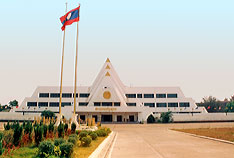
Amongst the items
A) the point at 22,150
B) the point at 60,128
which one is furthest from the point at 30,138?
the point at 60,128

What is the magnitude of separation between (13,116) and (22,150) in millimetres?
43428

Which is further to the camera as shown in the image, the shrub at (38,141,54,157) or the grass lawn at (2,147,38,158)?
the grass lawn at (2,147,38,158)

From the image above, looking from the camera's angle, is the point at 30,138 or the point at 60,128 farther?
the point at 60,128

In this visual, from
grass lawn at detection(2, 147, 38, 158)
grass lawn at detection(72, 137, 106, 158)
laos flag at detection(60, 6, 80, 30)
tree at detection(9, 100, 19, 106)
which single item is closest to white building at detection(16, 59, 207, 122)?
laos flag at detection(60, 6, 80, 30)

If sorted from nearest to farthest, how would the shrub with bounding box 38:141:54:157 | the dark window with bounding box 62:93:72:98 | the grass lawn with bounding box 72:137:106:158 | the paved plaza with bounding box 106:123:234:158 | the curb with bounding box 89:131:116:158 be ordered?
1. the shrub with bounding box 38:141:54:157
2. the grass lawn with bounding box 72:137:106:158
3. the curb with bounding box 89:131:116:158
4. the paved plaza with bounding box 106:123:234:158
5. the dark window with bounding box 62:93:72:98

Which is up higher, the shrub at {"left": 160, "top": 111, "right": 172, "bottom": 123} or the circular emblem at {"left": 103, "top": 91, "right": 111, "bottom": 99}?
the circular emblem at {"left": 103, "top": 91, "right": 111, "bottom": 99}

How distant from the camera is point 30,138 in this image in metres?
10.6

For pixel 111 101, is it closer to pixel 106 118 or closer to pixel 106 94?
pixel 106 94

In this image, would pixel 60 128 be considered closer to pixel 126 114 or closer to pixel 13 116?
pixel 126 114

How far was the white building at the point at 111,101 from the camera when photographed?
47375 millimetres

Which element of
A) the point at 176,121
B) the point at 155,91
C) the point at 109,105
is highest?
the point at 155,91

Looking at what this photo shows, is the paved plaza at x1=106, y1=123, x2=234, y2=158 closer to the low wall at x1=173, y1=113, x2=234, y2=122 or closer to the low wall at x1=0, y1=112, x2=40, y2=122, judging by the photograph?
the low wall at x1=173, y1=113, x2=234, y2=122

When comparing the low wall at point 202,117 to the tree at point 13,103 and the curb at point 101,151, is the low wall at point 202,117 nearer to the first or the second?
the curb at point 101,151

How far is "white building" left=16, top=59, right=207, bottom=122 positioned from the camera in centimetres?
4738
